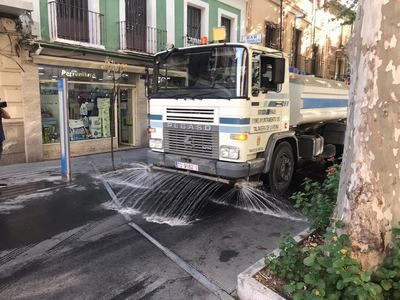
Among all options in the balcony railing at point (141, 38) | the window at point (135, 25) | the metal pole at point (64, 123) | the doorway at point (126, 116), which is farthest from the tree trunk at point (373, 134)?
the doorway at point (126, 116)

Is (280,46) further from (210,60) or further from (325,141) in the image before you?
(210,60)

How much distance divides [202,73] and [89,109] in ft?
21.7

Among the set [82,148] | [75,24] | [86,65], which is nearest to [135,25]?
[75,24]

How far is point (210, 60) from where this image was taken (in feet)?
20.3

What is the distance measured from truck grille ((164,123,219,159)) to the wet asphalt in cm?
98

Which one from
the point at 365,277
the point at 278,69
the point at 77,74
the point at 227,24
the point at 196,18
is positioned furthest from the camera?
the point at 227,24

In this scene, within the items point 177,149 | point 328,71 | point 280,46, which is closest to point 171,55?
point 177,149

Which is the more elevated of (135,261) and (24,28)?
(24,28)

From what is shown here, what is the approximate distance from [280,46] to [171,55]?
1481 centimetres

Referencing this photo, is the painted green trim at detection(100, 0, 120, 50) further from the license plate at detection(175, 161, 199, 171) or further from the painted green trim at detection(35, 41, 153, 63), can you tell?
the license plate at detection(175, 161, 199, 171)

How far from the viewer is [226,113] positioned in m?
5.91

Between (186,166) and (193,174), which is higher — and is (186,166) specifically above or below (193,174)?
above

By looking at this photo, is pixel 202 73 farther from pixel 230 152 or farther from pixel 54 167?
pixel 54 167

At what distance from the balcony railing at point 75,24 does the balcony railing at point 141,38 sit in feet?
2.76
